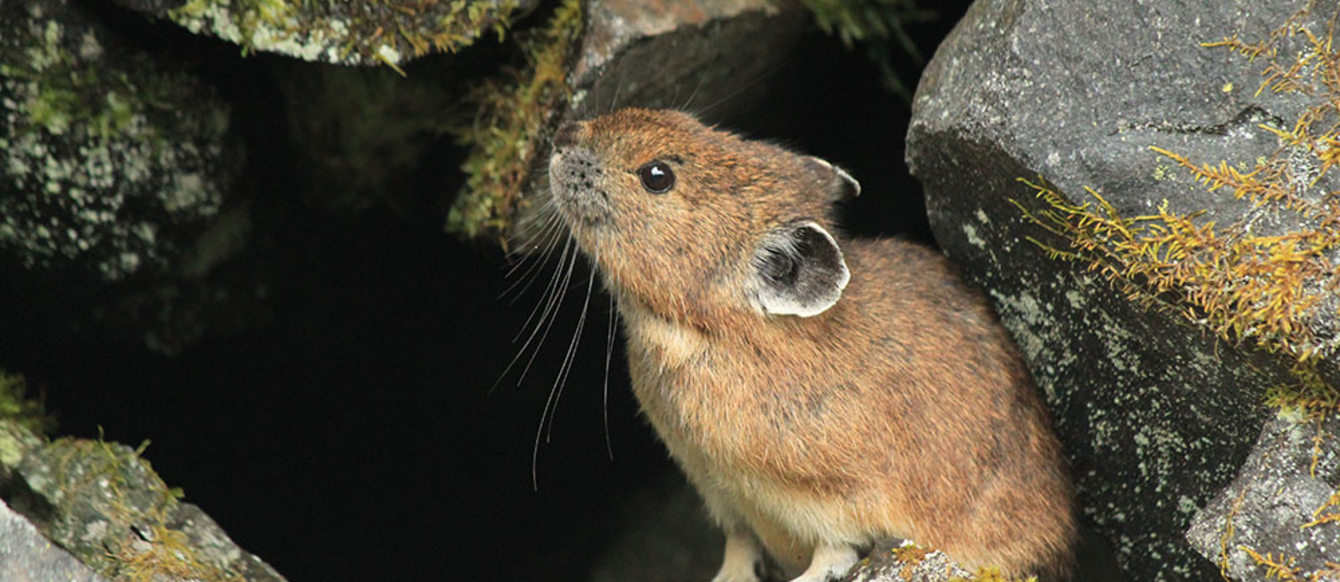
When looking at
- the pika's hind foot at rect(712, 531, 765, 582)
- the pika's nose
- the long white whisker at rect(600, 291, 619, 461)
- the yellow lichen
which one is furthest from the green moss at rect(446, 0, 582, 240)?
the yellow lichen

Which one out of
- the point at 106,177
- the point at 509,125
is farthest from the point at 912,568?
the point at 106,177

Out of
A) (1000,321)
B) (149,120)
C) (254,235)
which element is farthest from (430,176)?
(1000,321)

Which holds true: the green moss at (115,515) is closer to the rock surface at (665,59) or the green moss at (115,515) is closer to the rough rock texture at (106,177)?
the rough rock texture at (106,177)

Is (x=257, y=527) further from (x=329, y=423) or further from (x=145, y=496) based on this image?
(x=145, y=496)

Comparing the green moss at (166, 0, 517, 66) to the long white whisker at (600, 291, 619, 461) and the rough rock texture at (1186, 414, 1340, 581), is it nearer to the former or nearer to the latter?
the long white whisker at (600, 291, 619, 461)

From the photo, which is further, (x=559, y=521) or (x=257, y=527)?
(x=559, y=521)

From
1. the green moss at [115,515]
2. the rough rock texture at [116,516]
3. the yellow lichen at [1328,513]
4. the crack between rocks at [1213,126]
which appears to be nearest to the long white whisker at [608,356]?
the rough rock texture at [116,516]

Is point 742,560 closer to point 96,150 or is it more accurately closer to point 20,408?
point 20,408
